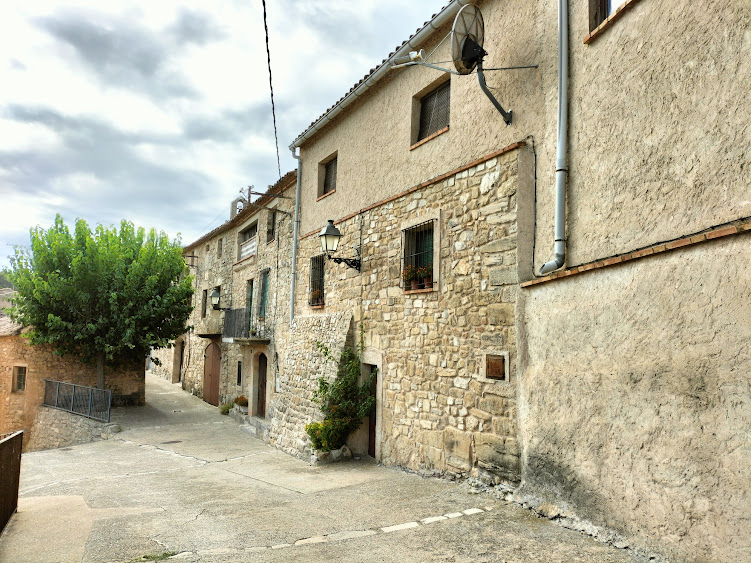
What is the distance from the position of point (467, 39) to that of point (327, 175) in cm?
562

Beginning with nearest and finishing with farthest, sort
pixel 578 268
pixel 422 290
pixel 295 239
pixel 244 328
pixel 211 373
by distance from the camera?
1. pixel 578 268
2. pixel 422 290
3. pixel 295 239
4. pixel 244 328
5. pixel 211 373

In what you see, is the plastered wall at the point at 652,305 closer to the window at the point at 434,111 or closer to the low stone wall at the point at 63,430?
the window at the point at 434,111

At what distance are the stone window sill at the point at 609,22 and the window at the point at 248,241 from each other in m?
12.2

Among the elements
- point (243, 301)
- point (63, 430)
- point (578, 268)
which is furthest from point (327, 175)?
point (63, 430)

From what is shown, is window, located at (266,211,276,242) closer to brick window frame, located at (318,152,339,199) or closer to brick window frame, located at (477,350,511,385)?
brick window frame, located at (318,152,339,199)

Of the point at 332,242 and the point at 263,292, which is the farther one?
the point at 263,292

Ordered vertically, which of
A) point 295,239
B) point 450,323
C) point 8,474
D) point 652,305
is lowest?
point 8,474

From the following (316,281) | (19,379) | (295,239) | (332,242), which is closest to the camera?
(332,242)

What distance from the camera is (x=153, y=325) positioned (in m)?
15.8

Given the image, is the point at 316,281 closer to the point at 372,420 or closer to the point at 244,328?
the point at 372,420

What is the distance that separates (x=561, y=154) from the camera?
16.1 feet

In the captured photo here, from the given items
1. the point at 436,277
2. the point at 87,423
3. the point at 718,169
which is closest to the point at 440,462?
the point at 436,277

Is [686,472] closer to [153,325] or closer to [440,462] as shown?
[440,462]

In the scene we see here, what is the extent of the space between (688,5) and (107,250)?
15.4m
